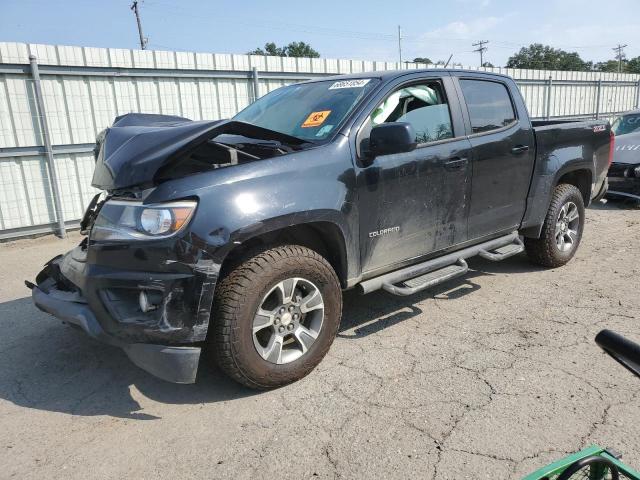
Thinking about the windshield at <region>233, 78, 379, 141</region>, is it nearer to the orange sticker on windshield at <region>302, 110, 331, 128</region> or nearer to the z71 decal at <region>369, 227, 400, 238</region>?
the orange sticker on windshield at <region>302, 110, 331, 128</region>

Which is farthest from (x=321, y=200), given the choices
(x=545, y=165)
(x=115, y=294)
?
(x=545, y=165)

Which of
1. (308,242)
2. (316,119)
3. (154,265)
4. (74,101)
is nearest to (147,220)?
(154,265)

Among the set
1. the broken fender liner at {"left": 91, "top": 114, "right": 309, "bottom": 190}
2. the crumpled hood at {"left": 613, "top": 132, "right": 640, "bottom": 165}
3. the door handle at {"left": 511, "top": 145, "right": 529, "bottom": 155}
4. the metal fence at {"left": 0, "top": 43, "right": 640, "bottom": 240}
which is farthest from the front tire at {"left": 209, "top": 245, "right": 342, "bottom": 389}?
the crumpled hood at {"left": 613, "top": 132, "right": 640, "bottom": 165}

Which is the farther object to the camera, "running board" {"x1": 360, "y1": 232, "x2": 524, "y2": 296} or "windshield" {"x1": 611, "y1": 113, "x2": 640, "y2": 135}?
"windshield" {"x1": 611, "y1": 113, "x2": 640, "y2": 135}

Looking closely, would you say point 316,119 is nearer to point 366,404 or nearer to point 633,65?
point 366,404

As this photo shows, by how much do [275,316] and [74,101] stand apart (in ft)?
20.3

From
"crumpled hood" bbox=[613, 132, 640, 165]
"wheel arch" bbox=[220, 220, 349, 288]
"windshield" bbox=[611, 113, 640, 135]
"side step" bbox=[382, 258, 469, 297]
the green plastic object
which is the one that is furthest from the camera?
"windshield" bbox=[611, 113, 640, 135]

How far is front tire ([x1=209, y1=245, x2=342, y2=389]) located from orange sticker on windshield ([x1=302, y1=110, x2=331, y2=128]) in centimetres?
99

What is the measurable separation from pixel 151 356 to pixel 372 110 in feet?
7.14

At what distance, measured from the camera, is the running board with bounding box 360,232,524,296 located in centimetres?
349

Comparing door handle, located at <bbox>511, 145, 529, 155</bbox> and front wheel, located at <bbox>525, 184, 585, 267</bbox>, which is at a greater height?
door handle, located at <bbox>511, 145, 529, 155</bbox>

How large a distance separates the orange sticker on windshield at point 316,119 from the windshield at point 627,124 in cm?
842

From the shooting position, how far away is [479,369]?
3.18 metres

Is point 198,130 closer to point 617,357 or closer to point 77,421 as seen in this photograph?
point 77,421
